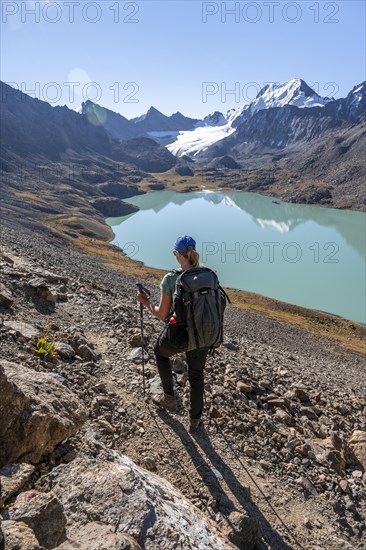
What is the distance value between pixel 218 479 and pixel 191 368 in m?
1.58

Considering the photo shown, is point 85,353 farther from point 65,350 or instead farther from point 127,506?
point 127,506

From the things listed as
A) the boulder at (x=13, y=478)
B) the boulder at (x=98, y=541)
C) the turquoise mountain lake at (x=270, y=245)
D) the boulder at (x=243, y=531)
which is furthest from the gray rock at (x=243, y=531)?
the turquoise mountain lake at (x=270, y=245)

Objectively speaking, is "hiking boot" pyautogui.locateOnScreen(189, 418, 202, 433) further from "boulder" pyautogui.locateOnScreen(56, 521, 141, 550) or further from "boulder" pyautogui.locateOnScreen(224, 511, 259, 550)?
"boulder" pyautogui.locateOnScreen(56, 521, 141, 550)

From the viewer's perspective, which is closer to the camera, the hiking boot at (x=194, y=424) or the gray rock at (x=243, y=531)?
the gray rock at (x=243, y=531)

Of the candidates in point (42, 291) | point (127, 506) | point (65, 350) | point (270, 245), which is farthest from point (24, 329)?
point (270, 245)

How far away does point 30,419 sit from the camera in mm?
4363

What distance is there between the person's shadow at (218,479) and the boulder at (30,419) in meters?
2.00

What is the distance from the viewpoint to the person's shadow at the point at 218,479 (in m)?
5.16

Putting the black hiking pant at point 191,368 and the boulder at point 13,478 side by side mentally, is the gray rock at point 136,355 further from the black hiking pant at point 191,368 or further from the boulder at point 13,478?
the boulder at point 13,478

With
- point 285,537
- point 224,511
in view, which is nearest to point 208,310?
point 224,511

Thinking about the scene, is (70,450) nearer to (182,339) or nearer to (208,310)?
(182,339)

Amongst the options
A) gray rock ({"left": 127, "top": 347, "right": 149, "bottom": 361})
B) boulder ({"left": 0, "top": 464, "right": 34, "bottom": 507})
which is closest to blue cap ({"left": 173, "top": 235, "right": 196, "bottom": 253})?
boulder ({"left": 0, "top": 464, "right": 34, "bottom": 507})

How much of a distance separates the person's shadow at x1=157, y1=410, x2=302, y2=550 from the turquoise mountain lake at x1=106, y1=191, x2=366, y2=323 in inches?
1579

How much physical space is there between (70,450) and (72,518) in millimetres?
1013
